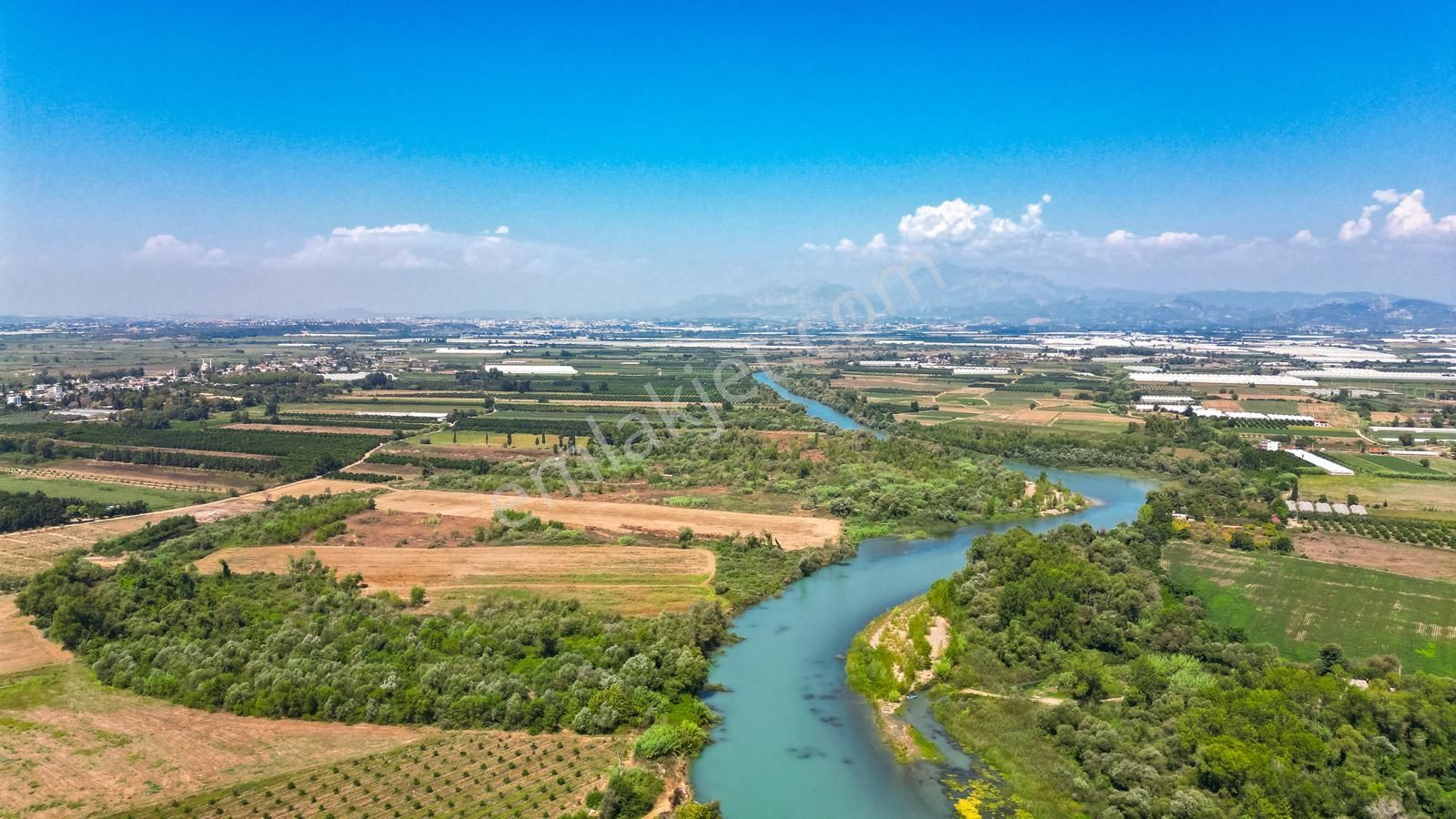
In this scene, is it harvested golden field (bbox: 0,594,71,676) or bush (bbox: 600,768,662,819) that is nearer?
bush (bbox: 600,768,662,819)

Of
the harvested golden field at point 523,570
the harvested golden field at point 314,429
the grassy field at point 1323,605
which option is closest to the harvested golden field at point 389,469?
the harvested golden field at point 314,429

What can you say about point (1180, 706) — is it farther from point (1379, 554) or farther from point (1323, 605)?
point (1379, 554)

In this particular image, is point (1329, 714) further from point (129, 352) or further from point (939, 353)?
point (129, 352)

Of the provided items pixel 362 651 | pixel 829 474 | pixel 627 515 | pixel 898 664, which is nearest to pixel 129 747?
pixel 362 651

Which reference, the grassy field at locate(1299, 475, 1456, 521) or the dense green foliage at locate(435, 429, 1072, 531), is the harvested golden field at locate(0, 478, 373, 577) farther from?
the grassy field at locate(1299, 475, 1456, 521)

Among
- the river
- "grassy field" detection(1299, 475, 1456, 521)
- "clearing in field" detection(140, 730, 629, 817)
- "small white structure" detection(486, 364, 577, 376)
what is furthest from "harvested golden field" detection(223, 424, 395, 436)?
"grassy field" detection(1299, 475, 1456, 521)

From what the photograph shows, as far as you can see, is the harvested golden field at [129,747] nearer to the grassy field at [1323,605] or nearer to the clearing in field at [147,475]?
the grassy field at [1323,605]
